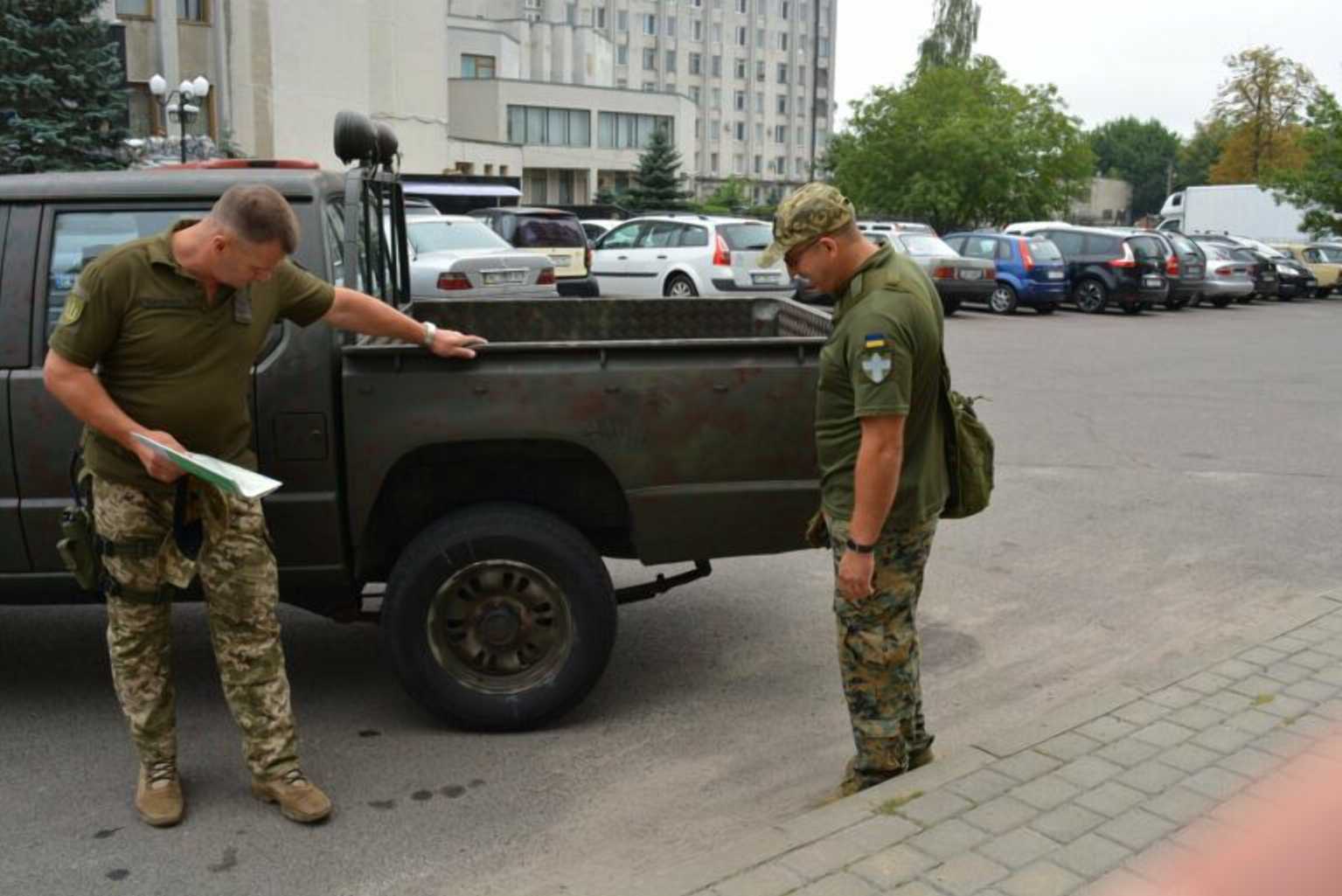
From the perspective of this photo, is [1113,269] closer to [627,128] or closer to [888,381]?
[888,381]

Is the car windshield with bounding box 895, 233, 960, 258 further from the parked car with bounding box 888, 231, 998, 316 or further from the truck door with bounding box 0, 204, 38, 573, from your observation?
the truck door with bounding box 0, 204, 38, 573

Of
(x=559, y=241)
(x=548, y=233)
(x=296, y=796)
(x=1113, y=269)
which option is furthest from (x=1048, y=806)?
(x=1113, y=269)

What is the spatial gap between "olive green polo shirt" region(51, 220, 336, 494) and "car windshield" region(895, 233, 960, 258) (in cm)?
2043

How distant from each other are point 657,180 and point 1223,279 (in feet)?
125

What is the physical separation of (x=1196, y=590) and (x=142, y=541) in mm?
4929

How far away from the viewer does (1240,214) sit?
44531 millimetres

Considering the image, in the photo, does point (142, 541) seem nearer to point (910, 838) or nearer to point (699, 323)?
point (910, 838)

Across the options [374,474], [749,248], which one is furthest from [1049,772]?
[749,248]

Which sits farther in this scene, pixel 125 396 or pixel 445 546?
pixel 445 546

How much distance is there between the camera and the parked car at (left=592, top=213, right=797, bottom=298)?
20219 mm

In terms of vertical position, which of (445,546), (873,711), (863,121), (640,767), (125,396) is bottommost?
(640,767)

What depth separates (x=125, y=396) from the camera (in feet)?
12.7

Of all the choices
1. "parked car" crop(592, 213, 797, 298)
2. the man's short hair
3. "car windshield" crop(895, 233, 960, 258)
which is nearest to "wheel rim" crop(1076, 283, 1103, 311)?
"car windshield" crop(895, 233, 960, 258)

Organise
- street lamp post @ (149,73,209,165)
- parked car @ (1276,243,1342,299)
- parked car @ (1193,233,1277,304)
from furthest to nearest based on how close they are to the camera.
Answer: parked car @ (1276,243,1342,299) → parked car @ (1193,233,1277,304) → street lamp post @ (149,73,209,165)
